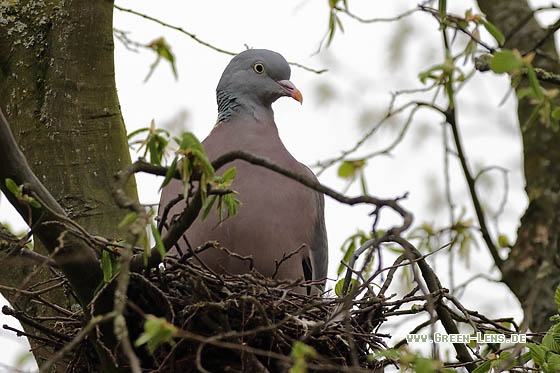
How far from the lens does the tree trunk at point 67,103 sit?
10.7ft

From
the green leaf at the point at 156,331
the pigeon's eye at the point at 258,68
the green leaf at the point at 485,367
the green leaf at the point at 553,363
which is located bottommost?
the green leaf at the point at 156,331

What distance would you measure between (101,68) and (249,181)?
2.30 ft

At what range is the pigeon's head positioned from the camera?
3785 millimetres

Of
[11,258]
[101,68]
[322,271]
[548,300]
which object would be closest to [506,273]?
[548,300]

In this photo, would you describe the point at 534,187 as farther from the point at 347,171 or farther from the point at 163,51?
the point at 163,51

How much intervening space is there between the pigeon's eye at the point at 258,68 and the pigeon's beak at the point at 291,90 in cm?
9

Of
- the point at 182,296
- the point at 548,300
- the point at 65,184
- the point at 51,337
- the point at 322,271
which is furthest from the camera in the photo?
the point at 548,300

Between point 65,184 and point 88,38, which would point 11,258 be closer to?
point 65,184

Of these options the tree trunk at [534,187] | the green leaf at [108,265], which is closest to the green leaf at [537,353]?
the green leaf at [108,265]

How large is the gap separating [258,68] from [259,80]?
6 centimetres

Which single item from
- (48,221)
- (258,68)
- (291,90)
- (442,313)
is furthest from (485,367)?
(258,68)

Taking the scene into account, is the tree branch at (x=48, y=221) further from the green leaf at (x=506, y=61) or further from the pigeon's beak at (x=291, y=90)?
the pigeon's beak at (x=291, y=90)

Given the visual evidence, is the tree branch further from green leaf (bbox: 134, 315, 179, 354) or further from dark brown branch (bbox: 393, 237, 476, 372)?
dark brown branch (bbox: 393, 237, 476, 372)

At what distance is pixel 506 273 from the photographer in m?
4.47
